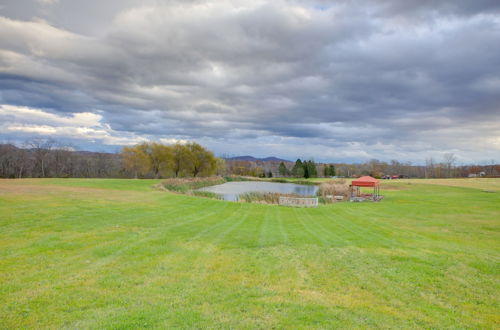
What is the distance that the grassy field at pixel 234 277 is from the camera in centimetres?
472

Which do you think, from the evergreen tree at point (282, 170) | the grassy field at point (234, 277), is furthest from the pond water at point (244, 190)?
the evergreen tree at point (282, 170)

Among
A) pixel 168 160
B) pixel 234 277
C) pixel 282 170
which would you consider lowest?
pixel 234 277

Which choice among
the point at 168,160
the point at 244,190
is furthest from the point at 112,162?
the point at 244,190

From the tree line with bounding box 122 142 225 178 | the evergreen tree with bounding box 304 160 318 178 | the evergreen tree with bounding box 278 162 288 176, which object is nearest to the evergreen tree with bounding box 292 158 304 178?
the evergreen tree with bounding box 304 160 318 178

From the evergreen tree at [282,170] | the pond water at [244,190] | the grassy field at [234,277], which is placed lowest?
the pond water at [244,190]

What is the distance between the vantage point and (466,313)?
5.16m

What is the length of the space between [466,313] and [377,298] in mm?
1478

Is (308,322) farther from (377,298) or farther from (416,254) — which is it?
(416,254)

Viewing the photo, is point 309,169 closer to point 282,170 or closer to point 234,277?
point 282,170

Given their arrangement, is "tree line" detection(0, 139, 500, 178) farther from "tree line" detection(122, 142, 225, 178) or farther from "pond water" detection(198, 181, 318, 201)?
"pond water" detection(198, 181, 318, 201)

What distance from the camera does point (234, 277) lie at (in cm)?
662

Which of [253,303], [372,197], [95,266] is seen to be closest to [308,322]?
[253,303]

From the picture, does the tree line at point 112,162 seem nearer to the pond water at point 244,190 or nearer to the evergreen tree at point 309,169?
the pond water at point 244,190

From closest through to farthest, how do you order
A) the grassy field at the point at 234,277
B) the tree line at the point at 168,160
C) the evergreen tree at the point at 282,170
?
the grassy field at the point at 234,277 → the tree line at the point at 168,160 → the evergreen tree at the point at 282,170
